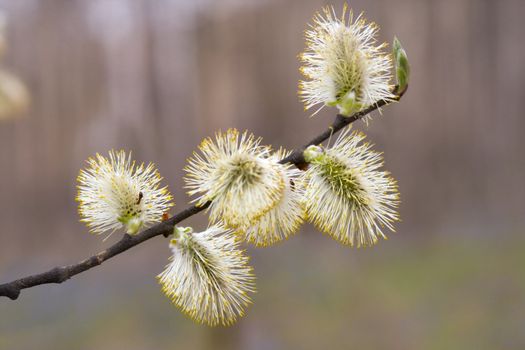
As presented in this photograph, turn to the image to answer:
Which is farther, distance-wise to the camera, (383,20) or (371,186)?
(383,20)

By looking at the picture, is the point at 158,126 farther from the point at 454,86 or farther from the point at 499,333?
the point at 499,333

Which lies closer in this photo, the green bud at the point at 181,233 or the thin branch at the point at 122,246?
the thin branch at the point at 122,246

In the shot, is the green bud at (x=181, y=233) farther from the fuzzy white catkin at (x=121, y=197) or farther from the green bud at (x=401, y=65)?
the green bud at (x=401, y=65)

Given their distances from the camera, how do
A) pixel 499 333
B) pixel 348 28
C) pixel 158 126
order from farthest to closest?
pixel 158 126, pixel 499 333, pixel 348 28

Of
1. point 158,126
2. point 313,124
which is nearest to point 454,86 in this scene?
point 313,124

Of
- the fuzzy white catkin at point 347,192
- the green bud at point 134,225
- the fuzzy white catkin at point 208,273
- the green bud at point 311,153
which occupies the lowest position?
the fuzzy white catkin at point 208,273

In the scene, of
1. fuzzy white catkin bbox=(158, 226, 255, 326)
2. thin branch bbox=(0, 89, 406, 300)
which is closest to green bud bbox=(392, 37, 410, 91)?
thin branch bbox=(0, 89, 406, 300)

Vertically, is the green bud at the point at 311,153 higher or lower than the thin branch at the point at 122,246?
higher

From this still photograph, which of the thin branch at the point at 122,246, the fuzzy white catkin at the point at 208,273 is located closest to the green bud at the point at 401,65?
the thin branch at the point at 122,246
